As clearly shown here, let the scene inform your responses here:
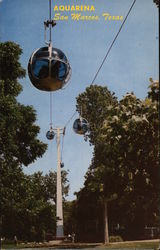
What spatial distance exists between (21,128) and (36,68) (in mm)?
16954

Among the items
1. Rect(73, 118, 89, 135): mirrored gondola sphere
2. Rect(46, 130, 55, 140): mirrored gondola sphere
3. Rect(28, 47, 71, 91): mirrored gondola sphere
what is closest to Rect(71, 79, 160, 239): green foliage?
Rect(73, 118, 89, 135): mirrored gondola sphere

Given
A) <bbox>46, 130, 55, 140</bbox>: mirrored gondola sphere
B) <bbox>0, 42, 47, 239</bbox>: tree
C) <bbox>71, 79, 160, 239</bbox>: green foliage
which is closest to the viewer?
<bbox>71, 79, 160, 239</bbox>: green foliage

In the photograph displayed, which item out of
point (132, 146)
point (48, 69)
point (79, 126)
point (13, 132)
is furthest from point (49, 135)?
point (48, 69)

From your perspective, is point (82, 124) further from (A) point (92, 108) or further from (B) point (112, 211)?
(B) point (112, 211)

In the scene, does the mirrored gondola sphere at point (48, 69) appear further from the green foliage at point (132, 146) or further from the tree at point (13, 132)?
the tree at point (13, 132)

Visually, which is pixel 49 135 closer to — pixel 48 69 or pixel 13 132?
pixel 13 132

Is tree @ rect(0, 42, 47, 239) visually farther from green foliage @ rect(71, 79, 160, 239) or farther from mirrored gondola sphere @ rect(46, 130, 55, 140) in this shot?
green foliage @ rect(71, 79, 160, 239)

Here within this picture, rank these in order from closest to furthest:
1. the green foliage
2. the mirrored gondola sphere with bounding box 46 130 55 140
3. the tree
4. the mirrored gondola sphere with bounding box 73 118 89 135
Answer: the green foliage, the mirrored gondola sphere with bounding box 73 118 89 135, the tree, the mirrored gondola sphere with bounding box 46 130 55 140

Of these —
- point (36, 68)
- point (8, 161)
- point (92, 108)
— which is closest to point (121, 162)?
point (36, 68)

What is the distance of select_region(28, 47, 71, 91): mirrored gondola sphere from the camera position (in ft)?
20.1

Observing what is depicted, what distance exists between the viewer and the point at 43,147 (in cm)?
2317

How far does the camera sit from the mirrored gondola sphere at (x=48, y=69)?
20.1ft

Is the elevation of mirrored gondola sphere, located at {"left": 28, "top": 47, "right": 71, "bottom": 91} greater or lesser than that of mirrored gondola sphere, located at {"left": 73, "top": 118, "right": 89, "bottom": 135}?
lesser

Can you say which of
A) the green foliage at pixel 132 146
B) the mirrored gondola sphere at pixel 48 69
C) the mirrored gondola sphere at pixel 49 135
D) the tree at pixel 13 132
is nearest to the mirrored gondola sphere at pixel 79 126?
the green foliage at pixel 132 146
